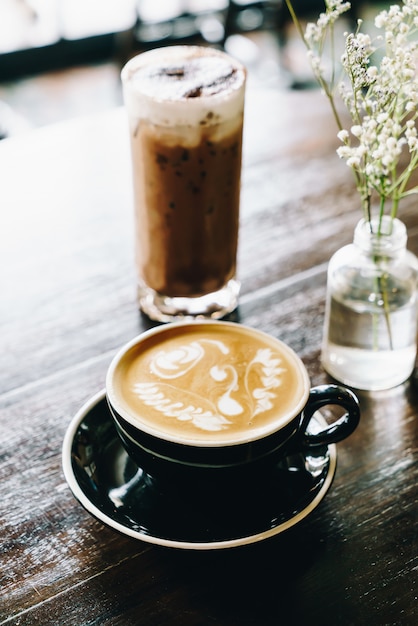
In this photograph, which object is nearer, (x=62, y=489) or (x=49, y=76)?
(x=62, y=489)

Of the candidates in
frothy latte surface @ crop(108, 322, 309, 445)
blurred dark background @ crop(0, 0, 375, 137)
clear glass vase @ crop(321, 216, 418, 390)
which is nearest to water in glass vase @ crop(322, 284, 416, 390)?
clear glass vase @ crop(321, 216, 418, 390)

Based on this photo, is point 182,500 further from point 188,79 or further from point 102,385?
point 188,79

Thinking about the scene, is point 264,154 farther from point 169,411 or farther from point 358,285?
point 169,411

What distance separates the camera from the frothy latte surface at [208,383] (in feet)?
2.43

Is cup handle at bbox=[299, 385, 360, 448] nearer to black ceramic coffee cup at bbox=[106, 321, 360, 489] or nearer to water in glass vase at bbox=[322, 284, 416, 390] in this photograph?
black ceramic coffee cup at bbox=[106, 321, 360, 489]

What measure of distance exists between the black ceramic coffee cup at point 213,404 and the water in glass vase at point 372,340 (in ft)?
0.48

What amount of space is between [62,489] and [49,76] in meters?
3.49

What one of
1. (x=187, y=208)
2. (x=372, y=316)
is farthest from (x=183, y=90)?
(x=372, y=316)

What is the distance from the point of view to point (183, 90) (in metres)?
0.97

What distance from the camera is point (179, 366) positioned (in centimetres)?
83

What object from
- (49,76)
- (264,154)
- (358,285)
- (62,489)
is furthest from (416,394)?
(49,76)

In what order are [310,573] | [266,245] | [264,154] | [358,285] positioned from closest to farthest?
1. [310,573]
2. [358,285]
3. [266,245]
4. [264,154]

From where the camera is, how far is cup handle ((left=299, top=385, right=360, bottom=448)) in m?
0.78

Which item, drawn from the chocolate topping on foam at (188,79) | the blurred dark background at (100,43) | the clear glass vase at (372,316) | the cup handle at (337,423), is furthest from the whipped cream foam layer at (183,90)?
the blurred dark background at (100,43)
